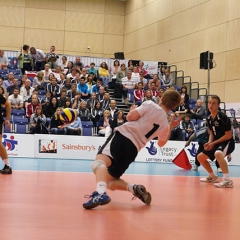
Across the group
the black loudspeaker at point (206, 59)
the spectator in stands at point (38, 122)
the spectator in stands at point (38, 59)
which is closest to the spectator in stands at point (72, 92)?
the spectator in stands at point (38, 122)

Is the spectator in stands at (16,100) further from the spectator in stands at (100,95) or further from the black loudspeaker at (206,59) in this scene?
the black loudspeaker at (206,59)

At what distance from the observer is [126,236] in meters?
3.78

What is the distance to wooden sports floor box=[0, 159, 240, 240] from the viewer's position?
3885 millimetres

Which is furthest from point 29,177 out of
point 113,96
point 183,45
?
point 183,45

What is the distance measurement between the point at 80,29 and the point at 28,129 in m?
13.3

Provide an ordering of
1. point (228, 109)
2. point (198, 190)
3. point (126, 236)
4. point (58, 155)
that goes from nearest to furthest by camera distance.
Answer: point (126, 236) → point (198, 190) → point (58, 155) → point (228, 109)

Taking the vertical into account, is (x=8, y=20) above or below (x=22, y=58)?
above

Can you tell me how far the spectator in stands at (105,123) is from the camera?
15.6 meters

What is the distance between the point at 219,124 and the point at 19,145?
7.70 m

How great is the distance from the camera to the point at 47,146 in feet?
48.1

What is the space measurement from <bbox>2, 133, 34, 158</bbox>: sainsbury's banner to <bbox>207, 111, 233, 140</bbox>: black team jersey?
7349mm

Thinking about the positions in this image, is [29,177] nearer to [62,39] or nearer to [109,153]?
[109,153]

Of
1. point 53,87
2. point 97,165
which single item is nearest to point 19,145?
point 53,87

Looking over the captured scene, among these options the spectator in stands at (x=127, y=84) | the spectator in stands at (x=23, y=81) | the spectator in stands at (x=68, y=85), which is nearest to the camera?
the spectator in stands at (x=23, y=81)
